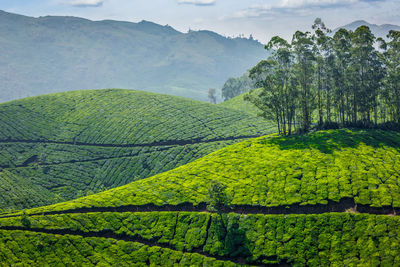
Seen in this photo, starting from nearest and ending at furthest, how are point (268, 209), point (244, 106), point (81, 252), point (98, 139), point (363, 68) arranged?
point (81, 252), point (268, 209), point (363, 68), point (98, 139), point (244, 106)

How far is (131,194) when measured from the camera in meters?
73.1

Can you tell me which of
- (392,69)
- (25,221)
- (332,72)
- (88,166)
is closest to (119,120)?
(88,166)

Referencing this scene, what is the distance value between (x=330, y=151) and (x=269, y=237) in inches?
1211

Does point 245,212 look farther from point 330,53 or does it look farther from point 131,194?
point 330,53

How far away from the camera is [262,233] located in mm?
58156

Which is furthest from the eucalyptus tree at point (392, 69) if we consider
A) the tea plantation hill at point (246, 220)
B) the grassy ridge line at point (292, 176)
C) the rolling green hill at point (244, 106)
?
the rolling green hill at point (244, 106)

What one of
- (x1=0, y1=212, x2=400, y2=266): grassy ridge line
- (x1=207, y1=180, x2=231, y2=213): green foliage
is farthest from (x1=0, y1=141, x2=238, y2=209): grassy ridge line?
(x1=207, y1=180, x2=231, y2=213): green foliage

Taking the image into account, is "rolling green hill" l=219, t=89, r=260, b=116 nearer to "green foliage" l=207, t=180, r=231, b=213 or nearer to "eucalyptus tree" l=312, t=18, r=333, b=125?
"eucalyptus tree" l=312, t=18, r=333, b=125

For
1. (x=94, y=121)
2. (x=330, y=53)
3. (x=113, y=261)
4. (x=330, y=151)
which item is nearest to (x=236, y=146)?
(x=330, y=151)

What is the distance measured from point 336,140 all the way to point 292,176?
66.9 feet

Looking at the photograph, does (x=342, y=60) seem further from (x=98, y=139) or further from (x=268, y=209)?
(x=98, y=139)

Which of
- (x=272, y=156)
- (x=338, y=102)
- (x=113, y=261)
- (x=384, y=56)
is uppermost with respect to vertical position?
(x=384, y=56)

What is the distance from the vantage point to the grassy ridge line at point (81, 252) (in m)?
56.2

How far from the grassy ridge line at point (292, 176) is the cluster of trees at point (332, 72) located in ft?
39.9
